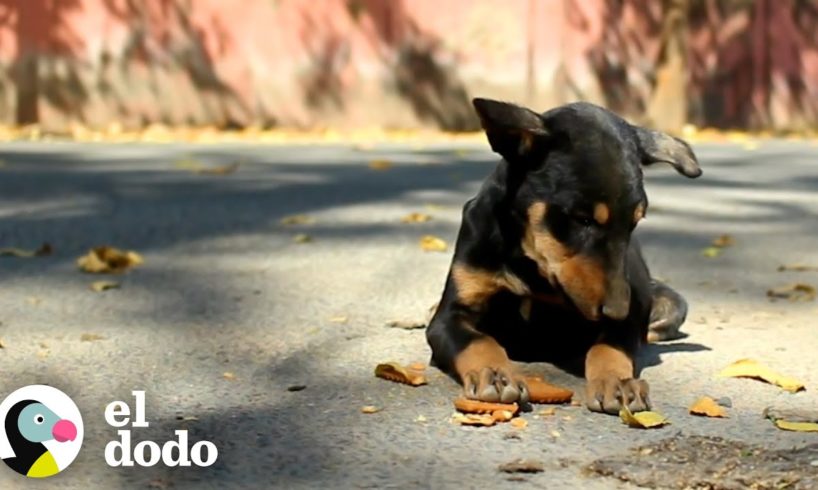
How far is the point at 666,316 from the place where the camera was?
5023 millimetres

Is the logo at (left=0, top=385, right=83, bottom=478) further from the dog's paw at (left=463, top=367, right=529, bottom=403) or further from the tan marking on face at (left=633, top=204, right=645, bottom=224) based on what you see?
the tan marking on face at (left=633, top=204, right=645, bottom=224)

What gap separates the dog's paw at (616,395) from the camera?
3918 millimetres

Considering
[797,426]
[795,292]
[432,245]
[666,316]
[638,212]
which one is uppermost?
[638,212]

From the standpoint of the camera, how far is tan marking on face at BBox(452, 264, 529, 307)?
4316 mm

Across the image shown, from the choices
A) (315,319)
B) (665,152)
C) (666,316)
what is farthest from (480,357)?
(315,319)

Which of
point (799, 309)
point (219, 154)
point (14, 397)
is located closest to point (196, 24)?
point (219, 154)

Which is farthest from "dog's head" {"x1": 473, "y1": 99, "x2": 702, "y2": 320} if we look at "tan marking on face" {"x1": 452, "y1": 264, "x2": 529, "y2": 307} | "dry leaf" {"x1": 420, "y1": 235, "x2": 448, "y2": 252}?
"dry leaf" {"x1": 420, "y1": 235, "x2": 448, "y2": 252}

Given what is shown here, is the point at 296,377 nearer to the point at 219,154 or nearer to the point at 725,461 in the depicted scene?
the point at 725,461

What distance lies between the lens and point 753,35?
17.6 m

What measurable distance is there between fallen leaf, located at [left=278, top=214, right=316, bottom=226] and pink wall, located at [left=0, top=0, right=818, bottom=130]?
7625mm

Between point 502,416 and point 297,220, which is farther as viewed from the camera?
point 297,220

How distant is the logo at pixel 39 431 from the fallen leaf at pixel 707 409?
5.27ft

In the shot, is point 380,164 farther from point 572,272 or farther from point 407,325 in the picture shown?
point 572,272

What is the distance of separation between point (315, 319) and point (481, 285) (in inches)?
46.1
